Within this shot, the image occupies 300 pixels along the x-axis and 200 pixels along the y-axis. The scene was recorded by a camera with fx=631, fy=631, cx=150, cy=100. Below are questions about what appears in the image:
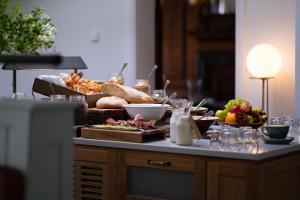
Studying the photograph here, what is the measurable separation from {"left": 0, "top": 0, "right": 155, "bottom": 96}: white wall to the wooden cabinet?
9.28 feet

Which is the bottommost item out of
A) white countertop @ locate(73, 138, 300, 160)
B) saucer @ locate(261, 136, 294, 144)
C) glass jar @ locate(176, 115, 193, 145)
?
white countertop @ locate(73, 138, 300, 160)

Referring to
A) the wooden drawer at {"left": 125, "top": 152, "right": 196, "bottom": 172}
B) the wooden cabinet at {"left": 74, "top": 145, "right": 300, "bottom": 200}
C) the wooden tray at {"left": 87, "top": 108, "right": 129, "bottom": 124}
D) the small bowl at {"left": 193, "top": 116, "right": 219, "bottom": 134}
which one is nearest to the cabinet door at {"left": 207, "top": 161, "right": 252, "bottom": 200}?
the wooden cabinet at {"left": 74, "top": 145, "right": 300, "bottom": 200}

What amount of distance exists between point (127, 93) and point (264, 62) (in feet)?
5.50

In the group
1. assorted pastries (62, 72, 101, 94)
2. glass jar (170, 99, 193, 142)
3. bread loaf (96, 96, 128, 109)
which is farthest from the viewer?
assorted pastries (62, 72, 101, 94)

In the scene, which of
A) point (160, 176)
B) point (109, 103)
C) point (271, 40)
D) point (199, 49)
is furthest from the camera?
point (199, 49)

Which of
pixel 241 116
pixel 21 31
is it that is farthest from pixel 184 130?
pixel 21 31

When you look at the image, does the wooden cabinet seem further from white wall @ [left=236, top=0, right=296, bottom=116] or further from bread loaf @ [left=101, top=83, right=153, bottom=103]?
white wall @ [left=236, top=0, right=296, bottom=116]

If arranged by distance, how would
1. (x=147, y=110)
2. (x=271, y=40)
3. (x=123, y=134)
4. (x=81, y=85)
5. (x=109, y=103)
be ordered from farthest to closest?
(x=271, y=40) < (x=81, y=85) < (x=109, y=103) < (x=147, y=110) < (x=123, y=134)

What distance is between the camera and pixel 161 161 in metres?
3.05

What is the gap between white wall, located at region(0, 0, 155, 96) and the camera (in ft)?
20.1

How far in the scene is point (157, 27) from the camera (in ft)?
21.1

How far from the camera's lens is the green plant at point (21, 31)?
354cm

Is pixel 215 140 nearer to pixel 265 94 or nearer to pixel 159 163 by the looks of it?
pixel 159 163

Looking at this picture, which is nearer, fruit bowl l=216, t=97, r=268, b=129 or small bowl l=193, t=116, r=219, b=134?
small bowl l=193, t=116, r=219, b=134
